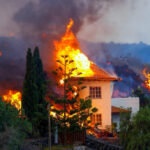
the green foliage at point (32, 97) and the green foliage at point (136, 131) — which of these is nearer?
the green foliage at point (136, 131)

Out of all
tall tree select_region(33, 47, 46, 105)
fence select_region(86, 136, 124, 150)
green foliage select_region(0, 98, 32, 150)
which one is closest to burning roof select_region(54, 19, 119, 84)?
tall tree select_region(33, 47, 46, 105)

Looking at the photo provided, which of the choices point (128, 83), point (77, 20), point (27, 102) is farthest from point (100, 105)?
point (128, 83)

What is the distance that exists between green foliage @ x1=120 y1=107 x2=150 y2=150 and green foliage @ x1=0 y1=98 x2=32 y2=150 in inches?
208

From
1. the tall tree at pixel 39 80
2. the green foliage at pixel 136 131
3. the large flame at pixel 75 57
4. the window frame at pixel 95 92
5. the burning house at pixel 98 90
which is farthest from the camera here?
the large flame at pixel 75 57

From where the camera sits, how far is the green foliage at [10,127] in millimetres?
10758

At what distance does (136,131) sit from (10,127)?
648cm

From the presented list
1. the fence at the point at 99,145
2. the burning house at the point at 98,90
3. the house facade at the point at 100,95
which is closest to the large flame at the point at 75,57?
the burning house at the point at 98,90

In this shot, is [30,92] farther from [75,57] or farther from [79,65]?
[75,57]

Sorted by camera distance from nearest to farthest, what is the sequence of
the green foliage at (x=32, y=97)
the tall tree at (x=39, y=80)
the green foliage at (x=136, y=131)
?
1. the green foliage at (x=136, y=131)
2. the green foliage at (x=32, y=97)
3. the tall tree at (x=39, y=80)

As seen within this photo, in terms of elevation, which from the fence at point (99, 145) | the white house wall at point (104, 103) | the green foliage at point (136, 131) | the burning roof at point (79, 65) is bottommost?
the fence at point (99, 145)

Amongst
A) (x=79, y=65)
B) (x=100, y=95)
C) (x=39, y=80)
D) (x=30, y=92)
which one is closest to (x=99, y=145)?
(x=100, y=95)

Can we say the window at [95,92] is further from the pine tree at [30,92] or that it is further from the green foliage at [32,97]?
the pine tree at [30,92]

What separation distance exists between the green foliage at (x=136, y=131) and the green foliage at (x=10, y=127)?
17.3 ft

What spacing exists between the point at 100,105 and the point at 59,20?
59.4 ft
